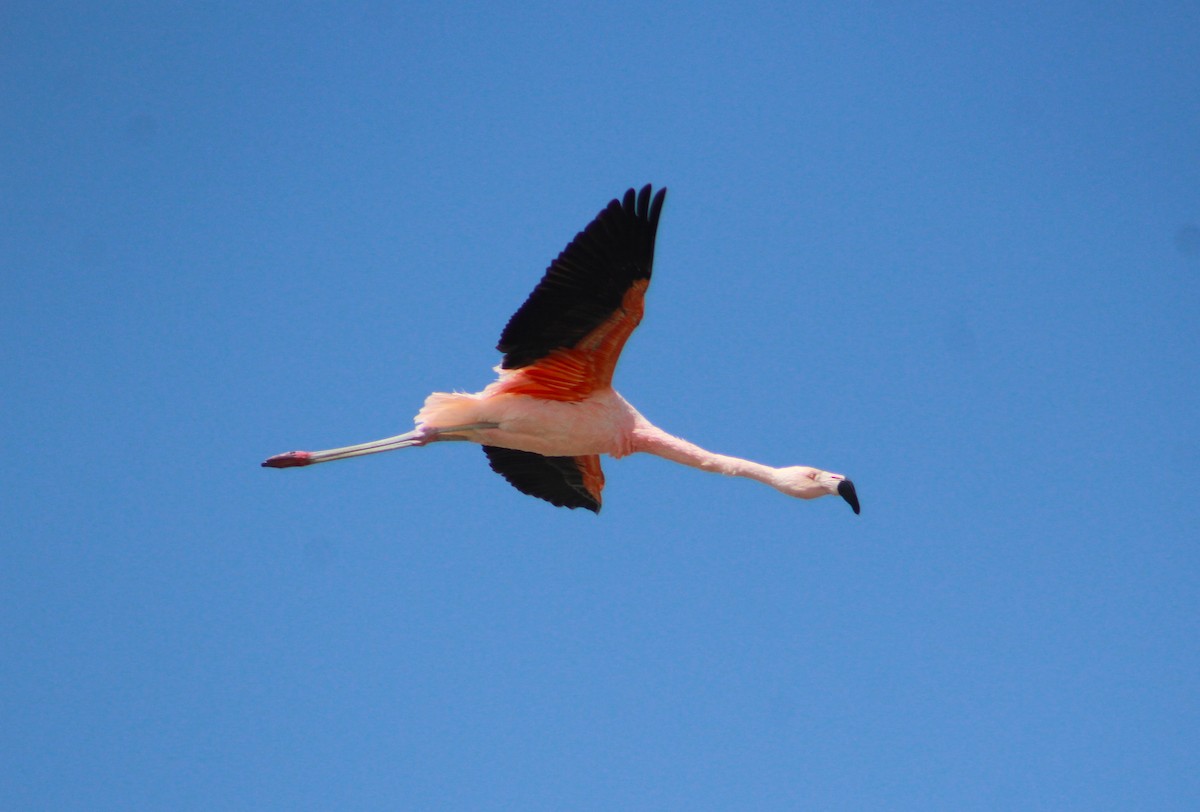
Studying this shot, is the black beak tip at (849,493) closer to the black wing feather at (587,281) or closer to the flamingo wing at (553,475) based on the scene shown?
the black wing feather at (587,281)

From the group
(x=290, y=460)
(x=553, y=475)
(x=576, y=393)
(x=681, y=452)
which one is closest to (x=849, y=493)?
(x=681, y=452)

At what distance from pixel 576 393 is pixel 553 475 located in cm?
175

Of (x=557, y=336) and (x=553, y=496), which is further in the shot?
(x=553, y=496)

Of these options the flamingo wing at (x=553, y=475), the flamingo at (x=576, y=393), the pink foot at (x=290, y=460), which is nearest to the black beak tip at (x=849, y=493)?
the flamingo at (x=576, y=393)

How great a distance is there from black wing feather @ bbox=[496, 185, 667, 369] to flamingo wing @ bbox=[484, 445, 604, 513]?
6.40 ft

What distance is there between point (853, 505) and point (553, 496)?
380cm

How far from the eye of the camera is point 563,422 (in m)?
13.4

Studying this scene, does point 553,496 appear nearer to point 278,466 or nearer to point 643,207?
point 278,466

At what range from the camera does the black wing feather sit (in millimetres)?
11852

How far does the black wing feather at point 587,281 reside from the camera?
11.9 metres

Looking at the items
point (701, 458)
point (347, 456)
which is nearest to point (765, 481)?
point (701, 458)

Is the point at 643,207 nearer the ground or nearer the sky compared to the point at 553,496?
nearer the sky

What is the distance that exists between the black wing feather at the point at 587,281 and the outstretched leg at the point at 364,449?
3.55 ft

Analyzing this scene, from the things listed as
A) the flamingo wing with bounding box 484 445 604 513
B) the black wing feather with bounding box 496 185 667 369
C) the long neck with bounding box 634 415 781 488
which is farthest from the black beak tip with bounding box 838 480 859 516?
the flamingo wing with bounding box 484 445 604 513
